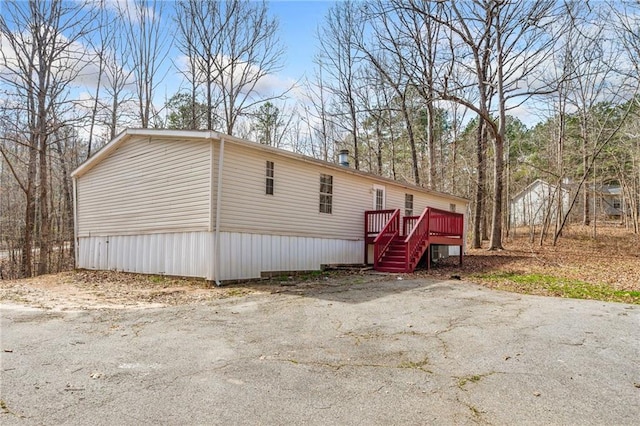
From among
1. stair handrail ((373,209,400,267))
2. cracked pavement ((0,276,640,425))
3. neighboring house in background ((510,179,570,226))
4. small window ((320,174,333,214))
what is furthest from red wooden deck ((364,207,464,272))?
neighboring house in background ((510,179,570,226))

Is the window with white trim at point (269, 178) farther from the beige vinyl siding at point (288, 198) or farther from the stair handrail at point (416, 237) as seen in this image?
the stair handrail at point (416, 237)

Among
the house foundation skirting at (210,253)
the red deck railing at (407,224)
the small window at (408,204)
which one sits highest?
the small window at (408,204)

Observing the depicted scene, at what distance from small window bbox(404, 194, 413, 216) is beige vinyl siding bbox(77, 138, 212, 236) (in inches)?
375

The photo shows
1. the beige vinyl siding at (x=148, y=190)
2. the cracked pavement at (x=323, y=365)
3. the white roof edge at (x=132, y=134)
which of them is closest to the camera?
the cracked pavement at (x=323, y=365)

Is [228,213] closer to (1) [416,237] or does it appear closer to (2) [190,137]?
(2) [190,137]

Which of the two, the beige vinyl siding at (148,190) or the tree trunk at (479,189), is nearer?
the beige vinyl siding at (148,190)

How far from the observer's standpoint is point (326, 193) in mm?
13477

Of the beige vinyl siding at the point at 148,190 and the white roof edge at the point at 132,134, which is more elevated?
the white roof edge at the point at 132,134

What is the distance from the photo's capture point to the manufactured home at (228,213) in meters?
10.3

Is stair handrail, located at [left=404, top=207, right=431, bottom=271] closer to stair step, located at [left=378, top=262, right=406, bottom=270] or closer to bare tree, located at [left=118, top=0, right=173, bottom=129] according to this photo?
stair step, located at [left=378, top=262, right=406, bottom=270]

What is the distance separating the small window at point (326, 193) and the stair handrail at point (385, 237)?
1938mm

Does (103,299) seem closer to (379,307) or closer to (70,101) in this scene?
(379,307)

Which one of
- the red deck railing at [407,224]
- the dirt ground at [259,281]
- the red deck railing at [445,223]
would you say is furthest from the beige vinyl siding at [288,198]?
the red deck railing at [445,223]

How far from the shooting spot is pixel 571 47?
65.6ft
